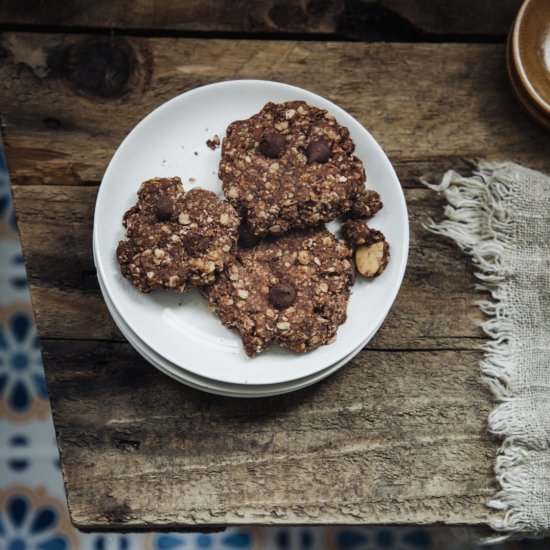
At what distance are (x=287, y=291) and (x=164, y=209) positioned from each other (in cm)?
28

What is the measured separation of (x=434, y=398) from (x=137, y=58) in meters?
1.03

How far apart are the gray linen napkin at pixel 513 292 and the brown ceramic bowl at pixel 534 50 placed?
0.56 ft

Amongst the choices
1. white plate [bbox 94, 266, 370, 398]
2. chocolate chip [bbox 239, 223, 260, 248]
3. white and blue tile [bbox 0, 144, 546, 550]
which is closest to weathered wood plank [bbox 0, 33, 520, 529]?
white plate [bbox 94, 266, 370, 398]

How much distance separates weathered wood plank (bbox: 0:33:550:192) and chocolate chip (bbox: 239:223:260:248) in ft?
1.29

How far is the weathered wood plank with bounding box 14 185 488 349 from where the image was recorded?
5.02 ft

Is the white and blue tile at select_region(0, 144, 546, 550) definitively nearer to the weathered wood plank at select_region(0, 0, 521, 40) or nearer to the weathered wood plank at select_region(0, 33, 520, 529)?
the weathered wood plank at select_region(0, 33, 520, 529)

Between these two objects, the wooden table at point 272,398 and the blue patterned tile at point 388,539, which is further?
the blue patterned tile at point 388,539

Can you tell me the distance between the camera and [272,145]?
1.35m

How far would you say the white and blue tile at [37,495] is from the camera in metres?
2.01

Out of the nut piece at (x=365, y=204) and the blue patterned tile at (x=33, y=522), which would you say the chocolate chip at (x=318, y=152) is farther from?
the blue patterned tile at (x=33, y=522)

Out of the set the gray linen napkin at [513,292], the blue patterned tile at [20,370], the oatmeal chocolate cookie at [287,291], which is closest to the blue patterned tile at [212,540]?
the blue patterned tile at [20,370]

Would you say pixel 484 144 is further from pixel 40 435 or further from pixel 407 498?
pixel 40 435

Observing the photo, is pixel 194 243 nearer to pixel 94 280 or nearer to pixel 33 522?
pixel 94 280

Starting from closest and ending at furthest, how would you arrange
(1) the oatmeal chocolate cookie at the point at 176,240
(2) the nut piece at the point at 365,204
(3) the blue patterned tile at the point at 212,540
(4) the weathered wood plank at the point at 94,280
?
(1) the oatmeal chocolate cookie at the point at 176,240, (2) the nut piece at the point at 365,204, (4) the weathered wood plank at the point at 94,280, (3) the blue patterned tile at the point at 212,540
